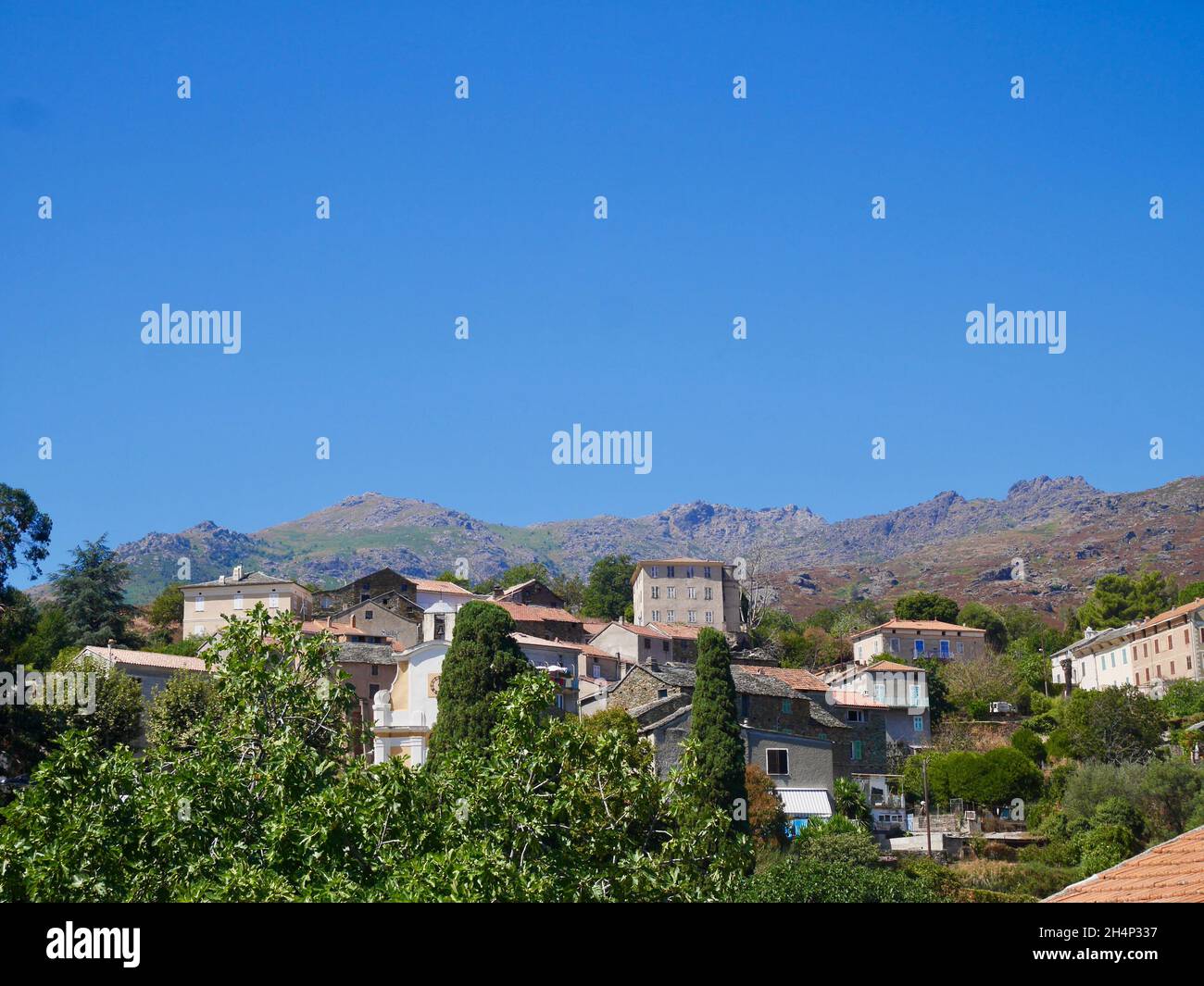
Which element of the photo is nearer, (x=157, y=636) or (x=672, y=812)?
(x=672, y=812)

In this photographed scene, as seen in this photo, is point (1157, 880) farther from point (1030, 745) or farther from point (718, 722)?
point (1030, 745)

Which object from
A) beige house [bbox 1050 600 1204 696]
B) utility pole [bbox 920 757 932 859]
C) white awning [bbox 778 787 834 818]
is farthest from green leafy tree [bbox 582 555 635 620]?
white awning [bbox 778 787 834 818]

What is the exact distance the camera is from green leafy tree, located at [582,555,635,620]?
370 ft

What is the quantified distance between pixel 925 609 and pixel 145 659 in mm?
66826

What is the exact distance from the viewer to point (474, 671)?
51531mm

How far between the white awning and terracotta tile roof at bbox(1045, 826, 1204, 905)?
45.4m

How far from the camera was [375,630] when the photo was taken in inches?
3300

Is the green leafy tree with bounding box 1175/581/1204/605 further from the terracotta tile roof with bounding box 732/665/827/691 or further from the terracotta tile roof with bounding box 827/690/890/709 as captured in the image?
the terracotta tile roof with bounding box 732/665/827/691

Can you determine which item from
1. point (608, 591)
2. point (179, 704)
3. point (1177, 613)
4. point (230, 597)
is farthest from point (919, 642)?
point (179, 704)

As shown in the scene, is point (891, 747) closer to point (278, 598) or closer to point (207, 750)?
point (278, 598)
